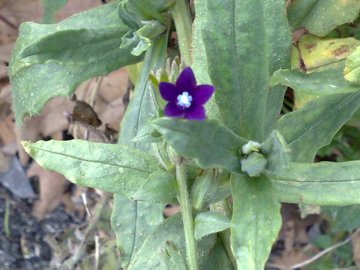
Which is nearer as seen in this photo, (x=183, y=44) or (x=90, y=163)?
(x=90, y=163)

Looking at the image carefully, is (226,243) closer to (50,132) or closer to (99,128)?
(99,128)

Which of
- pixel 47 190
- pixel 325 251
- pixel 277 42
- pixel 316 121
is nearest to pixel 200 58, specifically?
pixel 277 42

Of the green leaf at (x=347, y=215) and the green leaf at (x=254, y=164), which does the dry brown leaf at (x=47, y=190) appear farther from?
the green leaf at (x=254, y=164)

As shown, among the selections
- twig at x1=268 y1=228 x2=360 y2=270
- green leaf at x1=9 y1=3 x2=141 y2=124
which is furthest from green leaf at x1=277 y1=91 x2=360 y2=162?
twig at x1=268 y1=228 x2=360 y2=270

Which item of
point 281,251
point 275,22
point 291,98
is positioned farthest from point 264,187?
point 281,251

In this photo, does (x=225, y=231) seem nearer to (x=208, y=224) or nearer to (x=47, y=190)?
(x=208, y=224)

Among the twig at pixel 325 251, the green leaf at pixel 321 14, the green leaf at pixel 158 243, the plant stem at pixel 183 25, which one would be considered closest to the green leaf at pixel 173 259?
the green leaf at pixel 158 243

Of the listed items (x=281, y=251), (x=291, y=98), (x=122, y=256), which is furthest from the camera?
(x=281, y=251)
